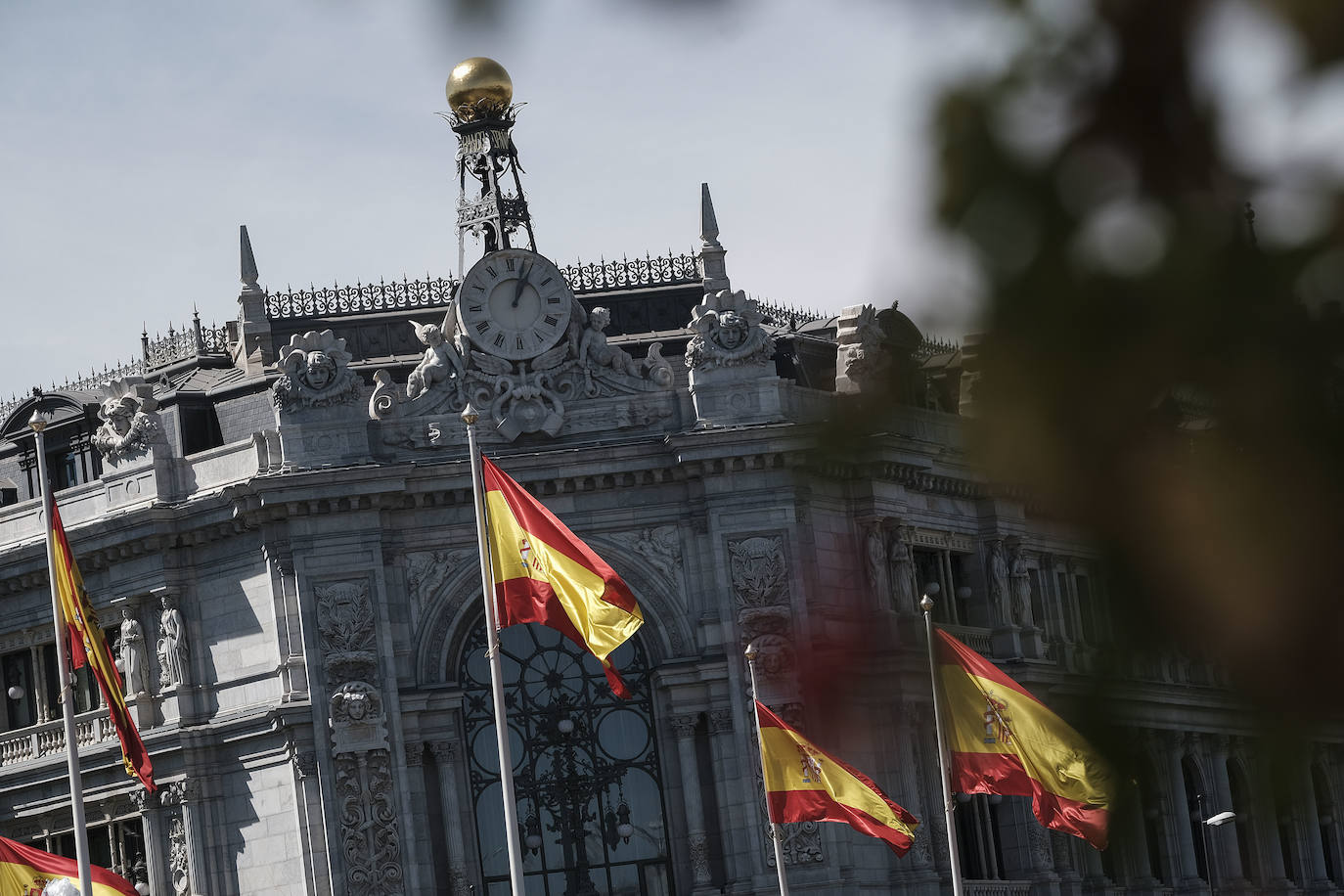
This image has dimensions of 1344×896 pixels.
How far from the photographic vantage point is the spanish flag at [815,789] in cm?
3372

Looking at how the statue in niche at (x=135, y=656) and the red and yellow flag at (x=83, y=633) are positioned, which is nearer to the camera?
the red and yellow flag at (x=83, y=633)

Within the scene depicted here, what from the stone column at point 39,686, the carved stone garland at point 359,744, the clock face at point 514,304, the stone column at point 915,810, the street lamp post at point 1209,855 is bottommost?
the street lamp post at point 1209,855

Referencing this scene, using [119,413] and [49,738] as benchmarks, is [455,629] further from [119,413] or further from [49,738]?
[49,738]

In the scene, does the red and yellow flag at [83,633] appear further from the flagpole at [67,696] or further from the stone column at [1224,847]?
the stone column at [1224,847]

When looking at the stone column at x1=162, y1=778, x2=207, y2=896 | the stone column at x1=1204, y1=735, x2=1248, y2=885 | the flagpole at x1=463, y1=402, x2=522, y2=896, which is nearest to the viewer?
the flagpole at x1=463, y1=402, x2=522, y2=896

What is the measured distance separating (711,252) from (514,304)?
23.1 feet

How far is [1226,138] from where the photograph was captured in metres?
2.90

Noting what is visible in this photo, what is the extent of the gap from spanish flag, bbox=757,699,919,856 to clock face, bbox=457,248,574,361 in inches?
315

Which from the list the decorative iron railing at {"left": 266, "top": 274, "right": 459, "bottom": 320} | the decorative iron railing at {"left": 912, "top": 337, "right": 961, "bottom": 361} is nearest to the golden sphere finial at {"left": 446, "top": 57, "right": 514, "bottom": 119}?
the decorative iron railing at {"left": 266, "top": 274, "right": 459, "bottom": 320}

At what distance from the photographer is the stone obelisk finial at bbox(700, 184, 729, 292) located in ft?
148

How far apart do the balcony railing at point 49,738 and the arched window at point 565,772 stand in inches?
264

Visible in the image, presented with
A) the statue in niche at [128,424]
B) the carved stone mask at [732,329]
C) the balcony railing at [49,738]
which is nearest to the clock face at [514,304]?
the carved stone mask at [732,329]

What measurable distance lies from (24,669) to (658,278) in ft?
45.1

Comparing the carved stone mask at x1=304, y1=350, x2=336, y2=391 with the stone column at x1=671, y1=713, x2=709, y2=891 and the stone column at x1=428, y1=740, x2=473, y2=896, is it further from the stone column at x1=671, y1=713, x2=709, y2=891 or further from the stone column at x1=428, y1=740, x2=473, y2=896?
the stone column at x1=671, y1=713, x2=709, y2=891
